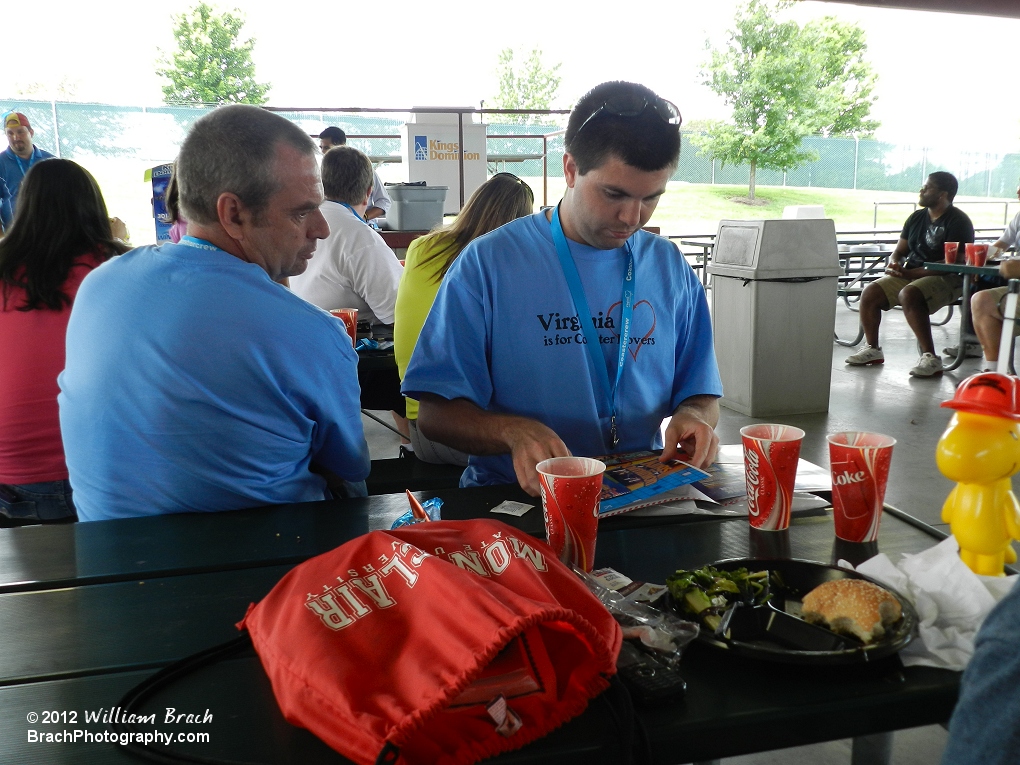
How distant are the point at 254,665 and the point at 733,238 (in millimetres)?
5332

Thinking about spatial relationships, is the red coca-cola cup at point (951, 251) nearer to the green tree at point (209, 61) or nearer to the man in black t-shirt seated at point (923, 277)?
the man in black t-shirt seated at point (923, 277)

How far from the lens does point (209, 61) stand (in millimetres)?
26484

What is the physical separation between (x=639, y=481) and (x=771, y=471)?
0.25m

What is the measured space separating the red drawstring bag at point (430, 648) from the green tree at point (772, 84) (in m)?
27.0

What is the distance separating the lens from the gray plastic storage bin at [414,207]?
6.52 meters

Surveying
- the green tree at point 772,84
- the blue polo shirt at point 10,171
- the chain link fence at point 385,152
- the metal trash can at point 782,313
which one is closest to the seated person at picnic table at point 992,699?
the metal trash can at point 782,313

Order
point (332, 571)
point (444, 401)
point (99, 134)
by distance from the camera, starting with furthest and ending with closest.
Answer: point (99, 134)
point (444, 401)
point (332, 571)

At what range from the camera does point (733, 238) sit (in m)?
5.75

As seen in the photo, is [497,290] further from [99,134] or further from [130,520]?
[99,134]

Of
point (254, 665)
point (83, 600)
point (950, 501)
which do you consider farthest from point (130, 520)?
point (950, 501)

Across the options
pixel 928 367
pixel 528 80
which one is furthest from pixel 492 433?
pixel 528 80

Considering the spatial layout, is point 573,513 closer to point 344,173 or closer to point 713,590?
point 713,590

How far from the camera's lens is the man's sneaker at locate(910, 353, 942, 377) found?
6.60m

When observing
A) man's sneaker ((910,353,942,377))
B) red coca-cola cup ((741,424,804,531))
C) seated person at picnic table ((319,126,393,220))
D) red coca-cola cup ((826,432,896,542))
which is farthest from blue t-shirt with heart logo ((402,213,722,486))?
seated person at picnic table ((319,126,393,220))
